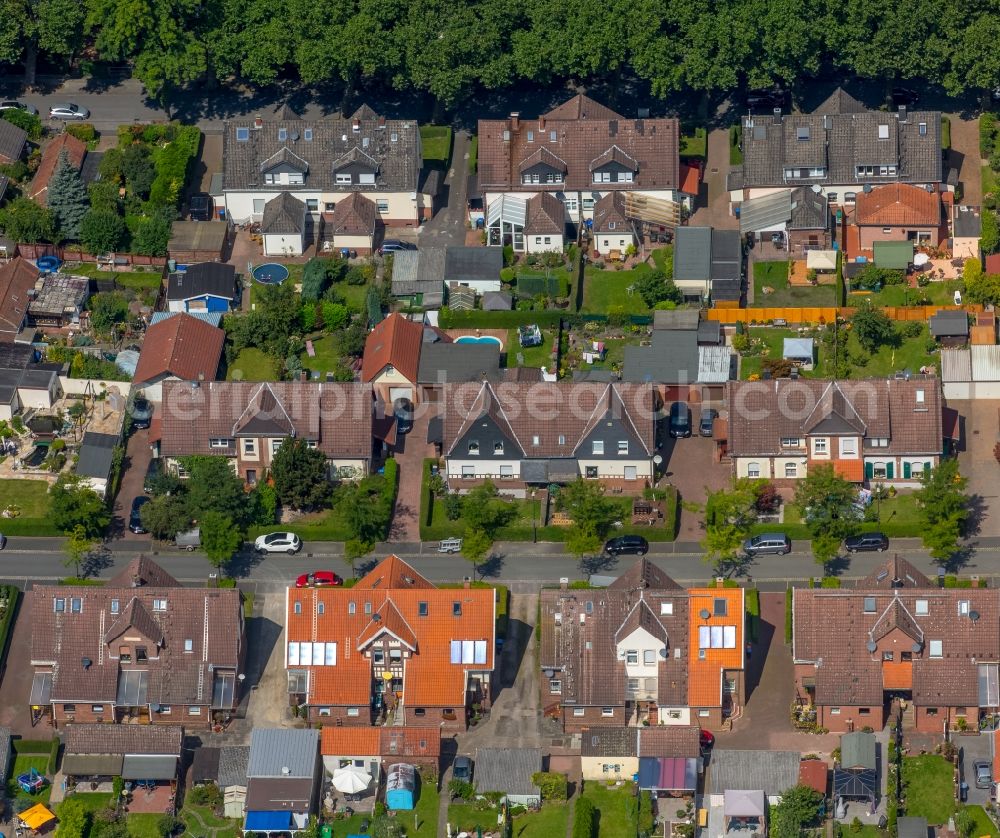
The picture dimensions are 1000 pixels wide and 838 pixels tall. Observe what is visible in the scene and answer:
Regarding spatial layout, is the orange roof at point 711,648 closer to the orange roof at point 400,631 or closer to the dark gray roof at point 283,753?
the orange roof at point 400,631

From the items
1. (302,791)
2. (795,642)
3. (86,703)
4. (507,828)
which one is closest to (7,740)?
(86,703)

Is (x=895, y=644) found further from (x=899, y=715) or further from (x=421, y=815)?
(x=421, y=815)

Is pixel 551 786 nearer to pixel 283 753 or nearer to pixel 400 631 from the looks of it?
pixel 400 631

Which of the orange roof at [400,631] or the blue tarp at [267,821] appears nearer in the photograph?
the blue tarp at [267,821]

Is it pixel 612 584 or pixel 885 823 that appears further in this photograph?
pixel 612 584

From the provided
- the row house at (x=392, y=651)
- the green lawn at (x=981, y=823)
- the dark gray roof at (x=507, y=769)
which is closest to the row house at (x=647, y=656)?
the dark gray roof at (x=507, y=769)

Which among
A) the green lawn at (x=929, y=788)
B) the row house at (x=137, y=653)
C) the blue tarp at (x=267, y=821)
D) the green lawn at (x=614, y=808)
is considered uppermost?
the row house at (x=137, y=653)

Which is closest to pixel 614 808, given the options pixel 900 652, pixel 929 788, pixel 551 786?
pixel 551 786
